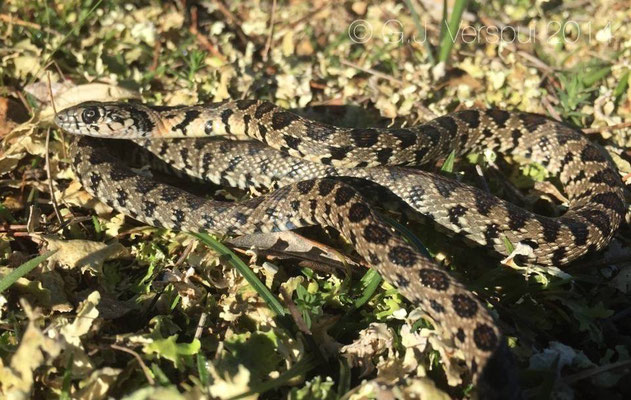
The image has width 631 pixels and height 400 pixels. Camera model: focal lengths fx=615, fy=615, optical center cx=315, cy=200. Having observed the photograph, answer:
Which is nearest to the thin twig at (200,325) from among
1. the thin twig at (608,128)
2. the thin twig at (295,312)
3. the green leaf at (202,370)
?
the green leaf at (202,370)

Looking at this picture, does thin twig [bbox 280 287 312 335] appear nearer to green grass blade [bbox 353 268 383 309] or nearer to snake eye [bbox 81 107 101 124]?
green grass blade [bbox 353 268 383 309]

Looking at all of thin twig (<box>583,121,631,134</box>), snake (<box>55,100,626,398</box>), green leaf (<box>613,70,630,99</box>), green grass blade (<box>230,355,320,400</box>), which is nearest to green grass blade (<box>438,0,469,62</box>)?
snake (<box>55,100,626,398</box>)

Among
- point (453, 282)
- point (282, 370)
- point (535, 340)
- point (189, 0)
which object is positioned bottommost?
point (282, 370)

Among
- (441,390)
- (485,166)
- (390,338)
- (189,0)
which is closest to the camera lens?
(441,390)

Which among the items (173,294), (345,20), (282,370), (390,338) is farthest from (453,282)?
(345,20)

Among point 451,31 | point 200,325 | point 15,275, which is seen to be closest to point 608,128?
point 451,31

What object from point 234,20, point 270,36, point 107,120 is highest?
point 234,20

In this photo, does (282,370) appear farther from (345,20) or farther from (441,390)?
(345,20)

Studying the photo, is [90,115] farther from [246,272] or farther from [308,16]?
[308,16]
